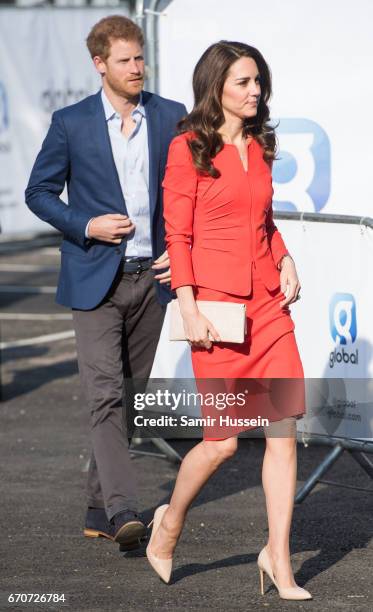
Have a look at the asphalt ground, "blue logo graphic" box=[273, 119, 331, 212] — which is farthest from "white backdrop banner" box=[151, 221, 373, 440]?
"blue logo graphic" box=[273, 119, 331, 212]

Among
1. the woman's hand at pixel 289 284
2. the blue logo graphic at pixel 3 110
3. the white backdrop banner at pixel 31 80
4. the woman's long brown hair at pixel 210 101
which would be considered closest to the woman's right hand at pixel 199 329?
the woman's hand at pixel 289 284

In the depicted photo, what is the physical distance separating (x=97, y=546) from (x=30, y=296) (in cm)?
1013

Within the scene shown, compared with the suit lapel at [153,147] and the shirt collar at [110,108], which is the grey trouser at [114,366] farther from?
the shirt collar at [110,108]

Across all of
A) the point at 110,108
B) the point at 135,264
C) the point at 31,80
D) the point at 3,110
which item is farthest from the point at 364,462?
the point at 31,80

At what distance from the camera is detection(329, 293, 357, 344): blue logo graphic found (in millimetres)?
6707

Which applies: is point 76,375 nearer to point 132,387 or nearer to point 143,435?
point 143,435

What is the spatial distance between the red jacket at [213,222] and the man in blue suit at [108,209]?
762 millimetres

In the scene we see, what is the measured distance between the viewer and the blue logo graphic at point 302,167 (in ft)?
25.1

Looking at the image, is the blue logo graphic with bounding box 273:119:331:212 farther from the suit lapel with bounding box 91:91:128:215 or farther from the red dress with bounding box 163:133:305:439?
the red dress with bounding box 163:133:305:439

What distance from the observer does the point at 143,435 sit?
8.05 meters

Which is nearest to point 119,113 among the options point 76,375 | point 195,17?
point 195,17

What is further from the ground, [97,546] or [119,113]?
[119,113]

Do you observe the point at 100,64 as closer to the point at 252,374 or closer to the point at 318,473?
the point at 252,374

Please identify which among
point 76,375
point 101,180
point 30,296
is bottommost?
point 30,296
